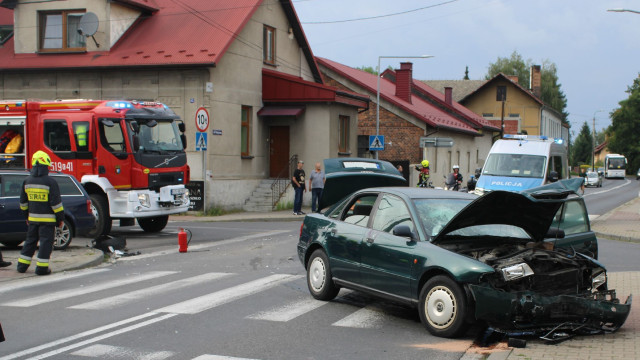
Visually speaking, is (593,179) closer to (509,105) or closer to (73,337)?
(509,105)

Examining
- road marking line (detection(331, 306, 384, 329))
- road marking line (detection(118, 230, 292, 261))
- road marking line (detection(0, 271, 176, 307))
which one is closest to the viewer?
road marking line (detection(331, 306, 384, 329))

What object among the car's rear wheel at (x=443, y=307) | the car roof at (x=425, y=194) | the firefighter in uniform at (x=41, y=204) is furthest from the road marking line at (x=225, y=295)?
the firefighter in uniform at (x=41, y=204)

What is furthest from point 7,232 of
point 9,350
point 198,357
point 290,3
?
point 290,3

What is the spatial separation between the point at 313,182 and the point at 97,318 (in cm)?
1697

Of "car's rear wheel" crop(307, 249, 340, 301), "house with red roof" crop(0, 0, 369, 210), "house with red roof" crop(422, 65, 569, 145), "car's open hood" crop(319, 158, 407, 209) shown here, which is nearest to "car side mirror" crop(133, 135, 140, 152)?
"car's open hood" crop(319, 158, 407, 209)

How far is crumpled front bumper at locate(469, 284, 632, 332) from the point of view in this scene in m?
6.84

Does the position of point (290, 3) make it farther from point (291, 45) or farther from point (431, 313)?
point (431, 313)

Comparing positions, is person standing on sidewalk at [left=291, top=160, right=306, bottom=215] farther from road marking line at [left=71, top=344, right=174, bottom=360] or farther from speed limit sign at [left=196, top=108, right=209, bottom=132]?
road marking line at [left=71, top=344, right=174, bottom=360]

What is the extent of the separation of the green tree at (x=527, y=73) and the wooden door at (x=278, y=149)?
6962cm

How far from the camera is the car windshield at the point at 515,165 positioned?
850 inches

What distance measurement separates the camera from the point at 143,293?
9.98 m

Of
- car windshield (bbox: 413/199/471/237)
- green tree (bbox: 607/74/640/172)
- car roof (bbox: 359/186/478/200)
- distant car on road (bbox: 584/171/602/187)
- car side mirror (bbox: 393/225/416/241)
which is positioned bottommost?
distant car on road (bbox: 584/171/602/187)

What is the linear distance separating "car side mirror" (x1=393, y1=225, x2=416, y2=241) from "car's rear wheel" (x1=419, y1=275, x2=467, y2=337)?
21.9 inches

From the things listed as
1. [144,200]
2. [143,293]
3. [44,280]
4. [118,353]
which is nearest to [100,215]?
[144,200]
